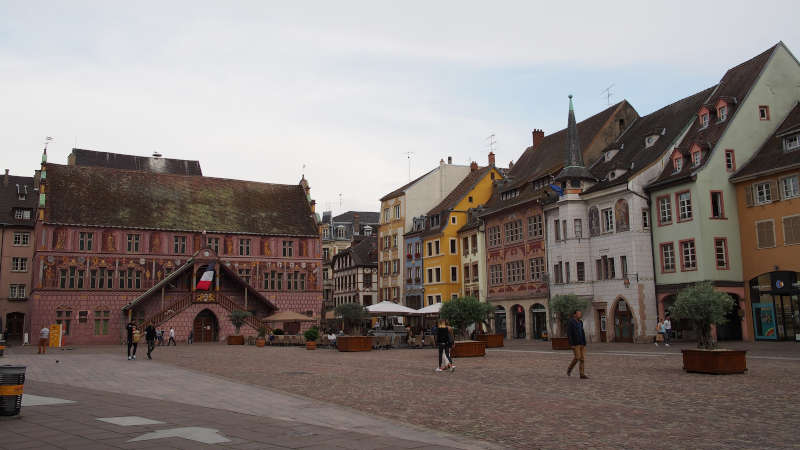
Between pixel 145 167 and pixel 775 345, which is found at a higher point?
pixel 145 167

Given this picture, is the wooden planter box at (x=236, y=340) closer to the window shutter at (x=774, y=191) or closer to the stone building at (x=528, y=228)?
the stone building at (x=528, y=228)

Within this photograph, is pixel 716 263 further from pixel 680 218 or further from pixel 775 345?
pixel 775 345

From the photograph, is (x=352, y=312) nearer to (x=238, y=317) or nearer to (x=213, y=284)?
(x=238, y=317)

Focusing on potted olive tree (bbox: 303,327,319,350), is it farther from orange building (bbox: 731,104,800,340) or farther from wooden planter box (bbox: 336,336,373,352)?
orange building (bbox: 731,104,800,340)

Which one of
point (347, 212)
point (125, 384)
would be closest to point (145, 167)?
point (347, 212)

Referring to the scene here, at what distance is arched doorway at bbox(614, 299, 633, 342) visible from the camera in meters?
40.7

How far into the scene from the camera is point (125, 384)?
17.7 metres

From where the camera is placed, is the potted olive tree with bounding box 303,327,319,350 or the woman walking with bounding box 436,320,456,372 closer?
the woman walking with bounding box 436,320,456,372

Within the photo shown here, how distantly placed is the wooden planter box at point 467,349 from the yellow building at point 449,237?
3026 cm

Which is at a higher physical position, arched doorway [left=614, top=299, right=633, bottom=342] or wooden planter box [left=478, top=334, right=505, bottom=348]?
arched doorway [left=614, top=299, right=633, bottom=342]

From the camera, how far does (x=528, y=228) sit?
4947cm

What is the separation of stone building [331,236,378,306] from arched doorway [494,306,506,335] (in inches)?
923

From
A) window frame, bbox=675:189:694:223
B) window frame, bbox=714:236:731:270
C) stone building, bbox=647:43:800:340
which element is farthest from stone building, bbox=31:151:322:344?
window frame, bbox=714:236:731:270

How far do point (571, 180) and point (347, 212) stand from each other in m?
66.1
